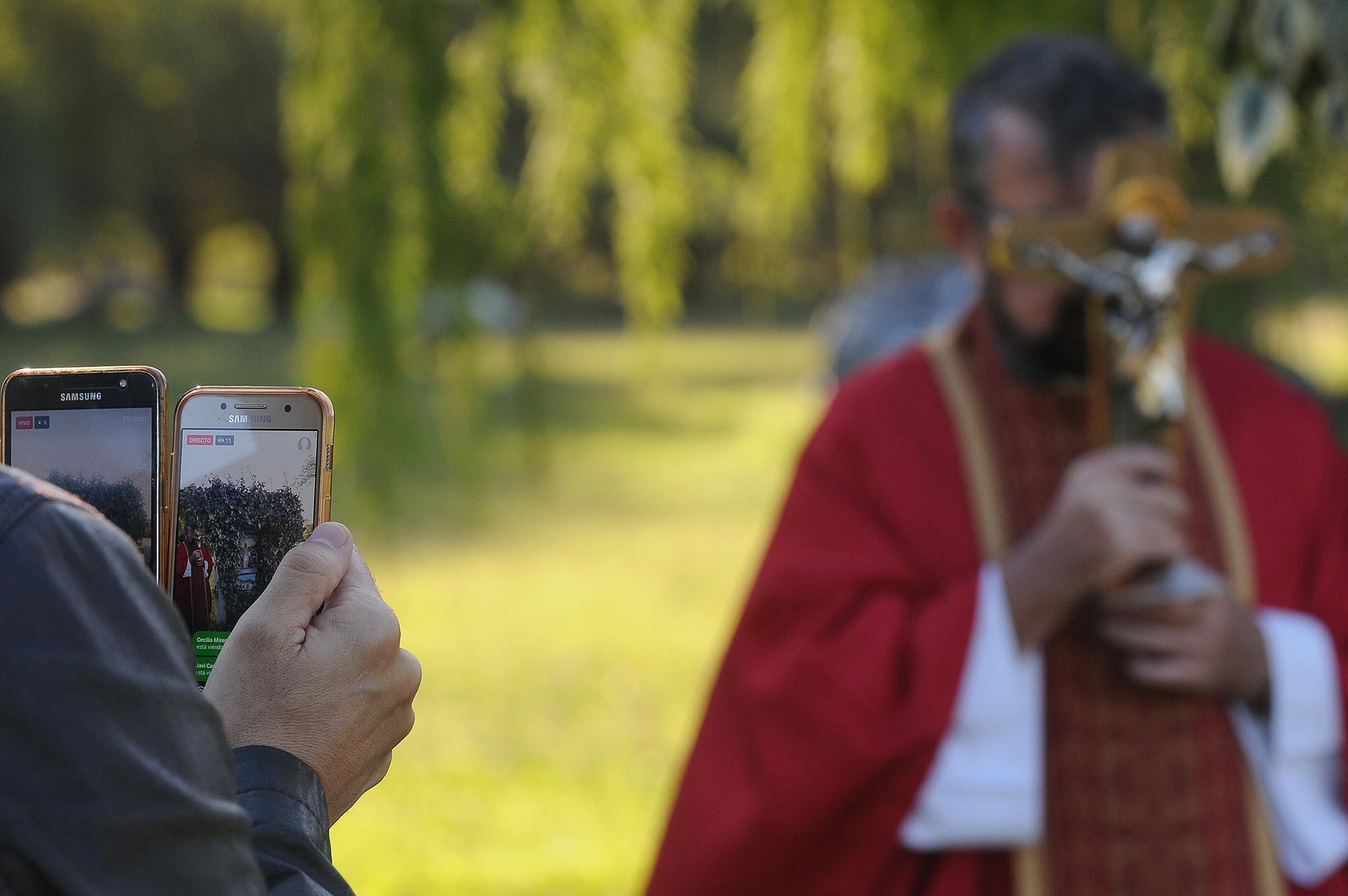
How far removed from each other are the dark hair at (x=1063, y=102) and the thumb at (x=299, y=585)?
1.37 metres

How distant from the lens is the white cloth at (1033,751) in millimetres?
1799

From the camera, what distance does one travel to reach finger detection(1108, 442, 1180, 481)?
1739 millimetres

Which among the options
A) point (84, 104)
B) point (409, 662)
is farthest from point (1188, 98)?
point (84, 104)

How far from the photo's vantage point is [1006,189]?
1931 mm

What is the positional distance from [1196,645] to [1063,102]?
730 mm

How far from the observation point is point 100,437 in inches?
30.9

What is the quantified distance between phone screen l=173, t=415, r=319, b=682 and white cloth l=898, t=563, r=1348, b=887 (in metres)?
1.21

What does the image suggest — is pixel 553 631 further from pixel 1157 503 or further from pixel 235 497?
pixel 235 497

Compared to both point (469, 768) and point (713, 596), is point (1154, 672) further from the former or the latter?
point (713, 596)

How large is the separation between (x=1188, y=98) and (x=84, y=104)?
1444cm

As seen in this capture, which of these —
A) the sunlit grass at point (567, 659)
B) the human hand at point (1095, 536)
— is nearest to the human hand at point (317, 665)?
the human hand at point (1095, 536)

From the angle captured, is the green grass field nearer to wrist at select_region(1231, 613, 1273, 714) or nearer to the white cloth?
the white cloth

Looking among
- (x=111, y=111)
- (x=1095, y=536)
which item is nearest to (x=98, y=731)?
(x=1095, y=536)
